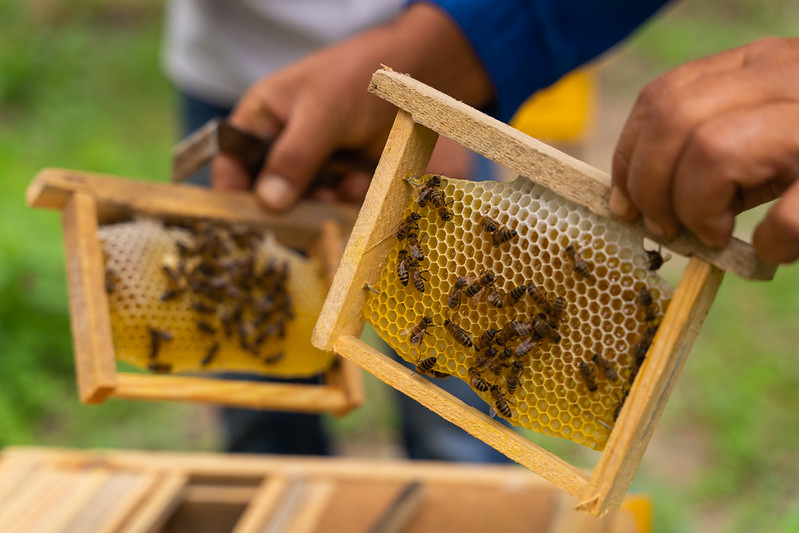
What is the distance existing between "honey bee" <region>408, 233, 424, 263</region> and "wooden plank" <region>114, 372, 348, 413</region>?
984mm

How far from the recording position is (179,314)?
2.69m

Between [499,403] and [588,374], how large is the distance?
0.82 feet

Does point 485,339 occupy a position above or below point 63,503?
above

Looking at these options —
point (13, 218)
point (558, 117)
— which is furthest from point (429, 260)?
point (558, 117)

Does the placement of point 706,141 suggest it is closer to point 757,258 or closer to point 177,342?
point 757,258

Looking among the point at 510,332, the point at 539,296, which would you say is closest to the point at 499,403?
the point at 510,332

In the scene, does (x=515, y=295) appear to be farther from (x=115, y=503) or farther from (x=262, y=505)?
(x=115, y=503)

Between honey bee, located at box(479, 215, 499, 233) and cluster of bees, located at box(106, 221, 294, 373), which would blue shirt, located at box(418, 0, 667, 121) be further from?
honey bee, located at box(479, 215, 499, 233)

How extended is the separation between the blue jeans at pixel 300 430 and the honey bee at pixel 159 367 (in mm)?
1462

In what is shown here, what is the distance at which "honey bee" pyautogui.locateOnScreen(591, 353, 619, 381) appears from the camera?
171cm

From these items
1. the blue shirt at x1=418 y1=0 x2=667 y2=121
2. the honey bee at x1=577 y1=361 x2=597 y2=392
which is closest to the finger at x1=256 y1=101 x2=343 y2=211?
the blue shirt at x1=418 y1=0 x2=667 y2=121

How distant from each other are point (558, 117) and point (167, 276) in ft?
20.7

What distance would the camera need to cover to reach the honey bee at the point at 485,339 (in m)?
1.79

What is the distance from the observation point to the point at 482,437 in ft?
5.68
